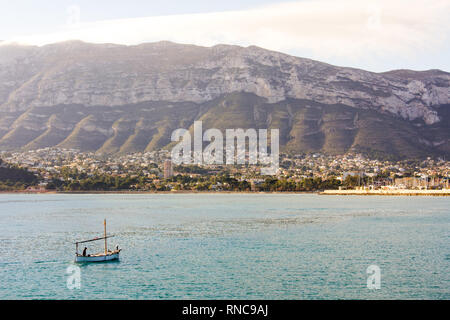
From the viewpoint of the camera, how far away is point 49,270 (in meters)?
43.8

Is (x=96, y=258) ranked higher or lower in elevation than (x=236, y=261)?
higher

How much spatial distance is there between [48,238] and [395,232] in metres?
40.7

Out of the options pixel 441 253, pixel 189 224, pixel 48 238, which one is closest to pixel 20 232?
pixel 48 238

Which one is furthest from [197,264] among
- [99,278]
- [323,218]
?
[323,218]

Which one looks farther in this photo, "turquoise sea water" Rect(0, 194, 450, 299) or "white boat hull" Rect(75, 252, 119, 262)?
"white boat hull" Rect(75, 252, 119, 262)

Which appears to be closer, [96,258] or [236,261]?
[236,261]

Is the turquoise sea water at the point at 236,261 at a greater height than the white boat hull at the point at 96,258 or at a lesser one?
lesser

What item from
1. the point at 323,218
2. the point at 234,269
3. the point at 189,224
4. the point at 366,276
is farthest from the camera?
the point at 323,218

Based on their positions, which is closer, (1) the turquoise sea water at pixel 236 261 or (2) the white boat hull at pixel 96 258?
(1) the turquoise sea water at pixel 236 261

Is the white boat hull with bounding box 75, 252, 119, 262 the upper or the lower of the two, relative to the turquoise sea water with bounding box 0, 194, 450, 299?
upper
